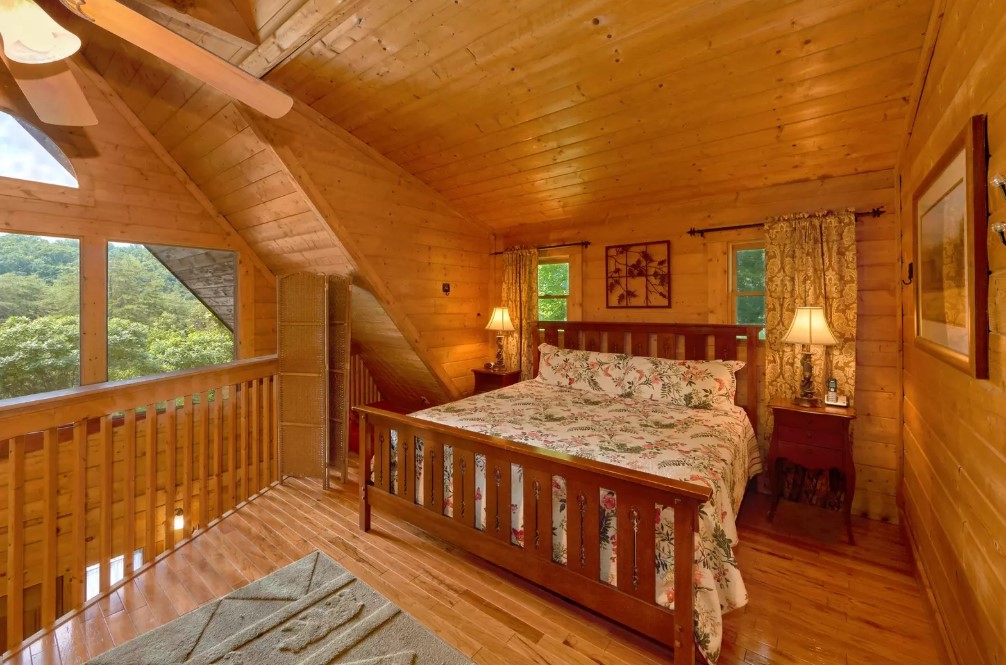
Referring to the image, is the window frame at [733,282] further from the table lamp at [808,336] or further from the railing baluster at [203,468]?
the railing baluster at [203,468]

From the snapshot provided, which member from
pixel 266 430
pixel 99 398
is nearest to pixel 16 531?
pixel 99 398

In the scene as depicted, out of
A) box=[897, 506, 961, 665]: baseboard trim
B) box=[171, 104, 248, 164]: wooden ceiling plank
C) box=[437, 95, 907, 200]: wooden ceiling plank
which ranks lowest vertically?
box=[897, 506, 961, 665]: baseboard trim

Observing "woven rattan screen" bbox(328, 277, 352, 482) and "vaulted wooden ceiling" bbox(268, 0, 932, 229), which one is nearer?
"vaulted wooden ceiling" bbox(268, 0, 932, 229)

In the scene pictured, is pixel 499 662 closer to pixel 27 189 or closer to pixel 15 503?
pixel 15 503

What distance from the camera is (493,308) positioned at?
4.78 metres

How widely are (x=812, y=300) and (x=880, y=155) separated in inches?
36.8

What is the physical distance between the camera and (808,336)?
2.69 metres

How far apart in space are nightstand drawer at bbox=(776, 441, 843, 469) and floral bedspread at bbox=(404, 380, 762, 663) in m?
0.21

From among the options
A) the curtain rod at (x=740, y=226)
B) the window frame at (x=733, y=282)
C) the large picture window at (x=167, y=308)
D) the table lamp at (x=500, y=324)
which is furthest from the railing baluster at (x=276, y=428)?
the window frame at (x=733, y=282)

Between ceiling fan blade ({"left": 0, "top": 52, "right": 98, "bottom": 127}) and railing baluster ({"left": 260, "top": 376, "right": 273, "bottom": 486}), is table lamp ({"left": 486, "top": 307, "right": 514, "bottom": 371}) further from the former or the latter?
ceiling fan blade ({"left": 0, "top": 52, "right": 98, "bottom": 127})

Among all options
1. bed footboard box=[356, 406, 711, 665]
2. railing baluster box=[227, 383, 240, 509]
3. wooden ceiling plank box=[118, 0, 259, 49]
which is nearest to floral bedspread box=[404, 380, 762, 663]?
bed footboard box=[356, 406, 711, 665]

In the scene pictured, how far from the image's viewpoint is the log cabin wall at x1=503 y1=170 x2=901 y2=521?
282 centimetres

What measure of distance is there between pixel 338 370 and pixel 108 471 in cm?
157

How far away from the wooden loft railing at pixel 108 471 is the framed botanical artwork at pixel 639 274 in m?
2.92
